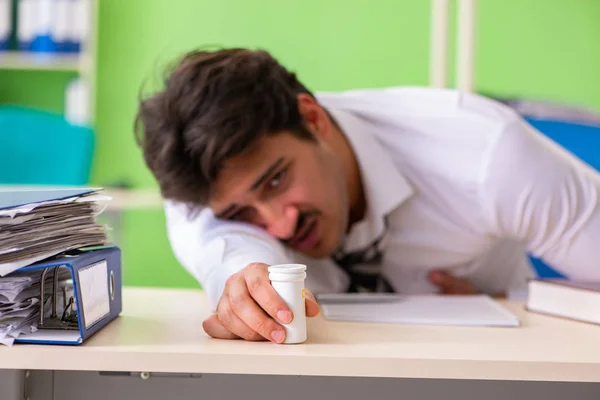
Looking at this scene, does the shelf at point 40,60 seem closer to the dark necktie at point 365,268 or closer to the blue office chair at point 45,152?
the blue office chair at point 45,152

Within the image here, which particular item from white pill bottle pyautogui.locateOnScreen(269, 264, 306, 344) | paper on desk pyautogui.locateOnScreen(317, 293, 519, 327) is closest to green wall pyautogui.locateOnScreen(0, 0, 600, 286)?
paper on desk pyautogui.locateOnScreen(317, 293, 519, 327)

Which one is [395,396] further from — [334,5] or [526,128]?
[334,5]

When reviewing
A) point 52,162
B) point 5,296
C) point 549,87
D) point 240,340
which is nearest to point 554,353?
point 240,340

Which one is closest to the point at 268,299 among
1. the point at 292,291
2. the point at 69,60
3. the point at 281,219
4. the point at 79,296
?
the point at 292,291

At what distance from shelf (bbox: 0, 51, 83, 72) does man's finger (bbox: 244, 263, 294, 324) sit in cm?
315

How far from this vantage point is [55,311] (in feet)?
2.69

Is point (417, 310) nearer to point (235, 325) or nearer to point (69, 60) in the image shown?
point (235, 325)

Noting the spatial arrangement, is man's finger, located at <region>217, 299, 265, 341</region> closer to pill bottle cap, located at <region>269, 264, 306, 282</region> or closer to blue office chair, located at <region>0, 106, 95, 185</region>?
pill bottle cap, located at <region>269, 264, 306, 282</region>

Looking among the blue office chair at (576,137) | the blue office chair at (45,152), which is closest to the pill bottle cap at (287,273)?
the blue office chair at (576,137)

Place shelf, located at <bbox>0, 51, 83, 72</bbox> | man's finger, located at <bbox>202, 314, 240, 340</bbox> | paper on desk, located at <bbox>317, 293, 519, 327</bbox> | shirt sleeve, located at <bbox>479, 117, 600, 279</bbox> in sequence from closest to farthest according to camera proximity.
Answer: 1. man's finger, located at <bbox>202, 314, 240, 340</bbox>
2. paper on desk, located at <bbox>317, 293, 519, 327</bbox>
3. shirt sleeve, located at <bbox>479, 117, 600, 279</bbox>
4. shelf, located at <bbox>0, 51, 83, 72</bbox>

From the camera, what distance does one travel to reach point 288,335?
0.78 metres

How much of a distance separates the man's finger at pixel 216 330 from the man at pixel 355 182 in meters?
0.19

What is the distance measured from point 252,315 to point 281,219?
52cm

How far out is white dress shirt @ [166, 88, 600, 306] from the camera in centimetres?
121
